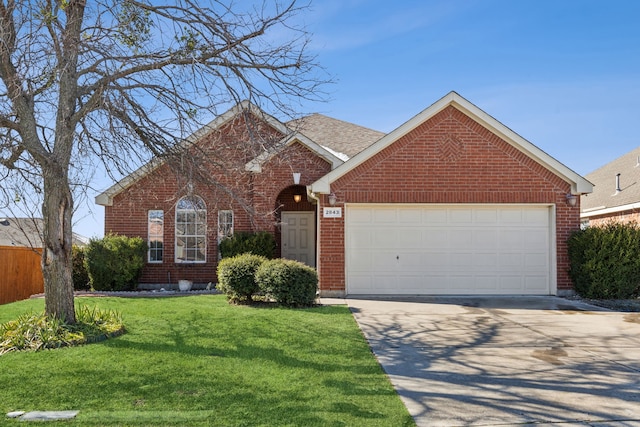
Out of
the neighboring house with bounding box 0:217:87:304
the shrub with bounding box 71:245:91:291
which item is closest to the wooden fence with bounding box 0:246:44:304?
the neighboring house with bounding box 0:217:87:304

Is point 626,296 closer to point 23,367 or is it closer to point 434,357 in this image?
point 434,357

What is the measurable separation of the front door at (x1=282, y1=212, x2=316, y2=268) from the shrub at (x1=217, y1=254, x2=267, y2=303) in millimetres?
5582

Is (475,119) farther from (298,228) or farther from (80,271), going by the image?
(80,271)

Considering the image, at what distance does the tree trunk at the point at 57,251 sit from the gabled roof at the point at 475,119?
6.42 metres

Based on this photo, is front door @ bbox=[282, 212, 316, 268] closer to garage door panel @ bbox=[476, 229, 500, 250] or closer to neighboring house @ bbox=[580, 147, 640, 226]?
garage door panel @ bbox=[476, 229, 500, 250]

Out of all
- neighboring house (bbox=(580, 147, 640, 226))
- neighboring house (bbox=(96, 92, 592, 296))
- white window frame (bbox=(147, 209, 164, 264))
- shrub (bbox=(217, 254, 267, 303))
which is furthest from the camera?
neighboring house (bbox=(580, 147, 640, 226))

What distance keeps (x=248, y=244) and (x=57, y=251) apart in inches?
291

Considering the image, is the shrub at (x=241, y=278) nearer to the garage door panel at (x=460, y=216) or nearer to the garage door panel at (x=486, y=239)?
the garage door panel at (x=460, y=216)

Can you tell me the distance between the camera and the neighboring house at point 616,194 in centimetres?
1906

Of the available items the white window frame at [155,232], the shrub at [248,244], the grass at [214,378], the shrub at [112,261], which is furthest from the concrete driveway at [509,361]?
the white window frame at [155,232]

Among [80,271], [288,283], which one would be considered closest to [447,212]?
[288,283]

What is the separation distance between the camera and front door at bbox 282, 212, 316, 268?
59.3ft

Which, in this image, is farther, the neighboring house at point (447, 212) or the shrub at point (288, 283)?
the neighboring house at point (447, 212)

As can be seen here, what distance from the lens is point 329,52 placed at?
8961mm
